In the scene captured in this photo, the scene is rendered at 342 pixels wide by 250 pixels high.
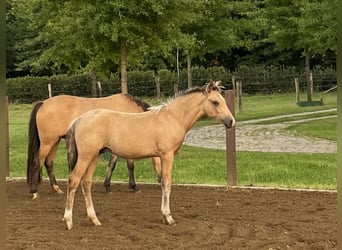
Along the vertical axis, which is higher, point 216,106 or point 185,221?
point 216,106

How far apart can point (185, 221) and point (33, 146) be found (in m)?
3.16

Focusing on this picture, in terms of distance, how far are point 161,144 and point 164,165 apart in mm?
242

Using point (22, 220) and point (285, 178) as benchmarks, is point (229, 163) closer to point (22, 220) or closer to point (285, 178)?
point (285, 178)

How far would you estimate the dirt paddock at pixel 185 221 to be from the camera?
5.27 m

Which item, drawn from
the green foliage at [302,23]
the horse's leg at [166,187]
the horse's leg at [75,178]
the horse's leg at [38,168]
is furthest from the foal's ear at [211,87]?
the green foliage at [302,23]

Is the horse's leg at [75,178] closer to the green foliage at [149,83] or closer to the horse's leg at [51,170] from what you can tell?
the horse's leg at [51,170]

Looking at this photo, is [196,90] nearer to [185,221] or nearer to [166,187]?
[166,187]

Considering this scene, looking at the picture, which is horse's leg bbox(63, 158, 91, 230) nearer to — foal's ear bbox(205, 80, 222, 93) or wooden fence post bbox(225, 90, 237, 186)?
foal's ear bbox(205, 80, 222, 93)

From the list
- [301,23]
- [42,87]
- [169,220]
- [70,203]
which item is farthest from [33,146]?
[42,87]

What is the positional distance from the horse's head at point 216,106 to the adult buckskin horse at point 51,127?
6.18 feet

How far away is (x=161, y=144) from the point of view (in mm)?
6191

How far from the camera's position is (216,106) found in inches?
252

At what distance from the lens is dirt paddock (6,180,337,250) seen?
5273 mm

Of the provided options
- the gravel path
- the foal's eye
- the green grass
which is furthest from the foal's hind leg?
the gravel path
